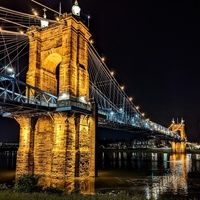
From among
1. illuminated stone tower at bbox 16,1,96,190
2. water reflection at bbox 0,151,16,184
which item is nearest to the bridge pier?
illuminated stone tower at bbox 16,1,96,190

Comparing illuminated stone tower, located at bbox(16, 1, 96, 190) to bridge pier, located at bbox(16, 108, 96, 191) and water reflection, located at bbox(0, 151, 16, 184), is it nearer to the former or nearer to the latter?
bridge pier, located at bbox(16, 108, 96, 191)

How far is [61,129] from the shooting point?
25.1m

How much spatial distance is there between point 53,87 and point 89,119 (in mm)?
6445

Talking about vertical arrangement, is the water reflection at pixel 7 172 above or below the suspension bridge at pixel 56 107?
below

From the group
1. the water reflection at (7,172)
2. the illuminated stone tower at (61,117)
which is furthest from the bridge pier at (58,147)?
the water reflection at (7,172)

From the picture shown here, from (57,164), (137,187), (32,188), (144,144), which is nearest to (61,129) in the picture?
(57,164)

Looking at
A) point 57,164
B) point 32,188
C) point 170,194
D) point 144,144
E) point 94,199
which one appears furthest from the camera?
point 144,144

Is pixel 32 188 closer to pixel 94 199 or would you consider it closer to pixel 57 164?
pixel 94 199

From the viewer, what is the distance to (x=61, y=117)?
993 inches

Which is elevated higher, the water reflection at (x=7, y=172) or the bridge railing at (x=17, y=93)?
the bridge railing at (x=17, y=93)

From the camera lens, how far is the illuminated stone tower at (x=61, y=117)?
2466 centimetres

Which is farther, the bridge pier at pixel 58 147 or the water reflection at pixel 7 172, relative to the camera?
the water reflection at pixel 7 172

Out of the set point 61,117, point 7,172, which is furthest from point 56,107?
point 7,172

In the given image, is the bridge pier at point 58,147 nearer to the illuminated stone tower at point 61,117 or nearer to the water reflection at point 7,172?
the illuminated stone tower at point 61,117
